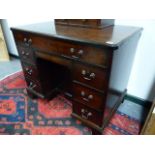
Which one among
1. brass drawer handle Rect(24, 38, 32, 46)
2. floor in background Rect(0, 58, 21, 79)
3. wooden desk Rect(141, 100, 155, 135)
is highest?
brass drawer handle Rect(24, 38, 32, 46)

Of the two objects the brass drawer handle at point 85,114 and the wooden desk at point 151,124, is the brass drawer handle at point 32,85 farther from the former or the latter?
the wooden desk at point 151,124

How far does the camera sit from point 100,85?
0.92 meters

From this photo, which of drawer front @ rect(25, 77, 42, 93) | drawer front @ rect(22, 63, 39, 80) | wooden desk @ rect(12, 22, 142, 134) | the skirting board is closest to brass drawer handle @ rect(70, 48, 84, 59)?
wooden desk @ rect(12, 22, 142, 134)

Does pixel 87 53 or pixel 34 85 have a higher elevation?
pixel 87 53

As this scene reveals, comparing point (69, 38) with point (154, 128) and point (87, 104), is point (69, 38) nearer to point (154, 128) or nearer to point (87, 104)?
point (87, 104)

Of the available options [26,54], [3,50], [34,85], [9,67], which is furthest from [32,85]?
[3,50]

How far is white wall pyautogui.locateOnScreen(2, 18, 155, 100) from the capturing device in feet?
3.98

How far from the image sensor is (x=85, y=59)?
0.89 meters

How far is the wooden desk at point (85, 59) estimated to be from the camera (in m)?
0.84

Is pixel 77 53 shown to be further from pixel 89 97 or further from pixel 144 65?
pixel 144 65

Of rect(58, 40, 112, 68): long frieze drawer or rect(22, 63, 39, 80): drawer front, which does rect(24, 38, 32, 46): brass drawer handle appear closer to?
rect(22, 63, 39, 80): drawer front

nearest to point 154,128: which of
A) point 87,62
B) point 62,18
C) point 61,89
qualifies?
point 87,62

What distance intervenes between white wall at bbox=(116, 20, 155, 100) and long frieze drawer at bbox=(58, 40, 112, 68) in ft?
2.10

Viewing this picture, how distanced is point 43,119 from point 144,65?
106 cm
